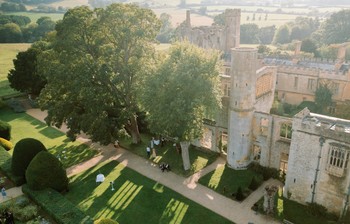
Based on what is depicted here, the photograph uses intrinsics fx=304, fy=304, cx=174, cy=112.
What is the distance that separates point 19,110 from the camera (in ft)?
159

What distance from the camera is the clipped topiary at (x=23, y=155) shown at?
2747 cm

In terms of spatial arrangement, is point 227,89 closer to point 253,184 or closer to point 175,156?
point 175,156

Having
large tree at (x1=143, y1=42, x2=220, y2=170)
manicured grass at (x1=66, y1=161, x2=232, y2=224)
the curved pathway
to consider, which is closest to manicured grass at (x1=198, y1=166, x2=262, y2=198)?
the curved pathway

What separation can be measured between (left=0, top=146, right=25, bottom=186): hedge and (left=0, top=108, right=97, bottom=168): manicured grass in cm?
366

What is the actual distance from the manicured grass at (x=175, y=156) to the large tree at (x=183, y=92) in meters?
3.96

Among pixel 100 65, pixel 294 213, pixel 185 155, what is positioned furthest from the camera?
pixel 100 65

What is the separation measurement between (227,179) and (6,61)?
75759 mm

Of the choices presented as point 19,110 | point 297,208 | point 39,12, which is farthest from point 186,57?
point 39,12

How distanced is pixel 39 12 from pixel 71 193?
153776mm

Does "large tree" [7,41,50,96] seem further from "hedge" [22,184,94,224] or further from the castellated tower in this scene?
the castellated tower

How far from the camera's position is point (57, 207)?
23.5m

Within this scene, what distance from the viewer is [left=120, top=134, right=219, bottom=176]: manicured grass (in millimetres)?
30328

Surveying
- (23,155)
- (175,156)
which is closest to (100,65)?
(23,155)

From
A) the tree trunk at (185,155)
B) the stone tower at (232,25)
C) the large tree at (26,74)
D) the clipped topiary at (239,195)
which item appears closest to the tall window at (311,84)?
the stone tower at (232,25)
